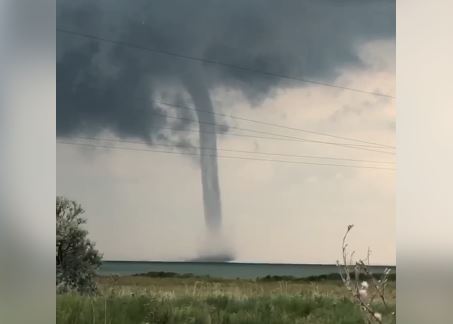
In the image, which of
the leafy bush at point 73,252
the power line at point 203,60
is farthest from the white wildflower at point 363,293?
the leafy bush at point 73,252

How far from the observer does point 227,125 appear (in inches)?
121

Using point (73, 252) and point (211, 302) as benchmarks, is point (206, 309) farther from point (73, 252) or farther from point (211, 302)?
point (73, 252)

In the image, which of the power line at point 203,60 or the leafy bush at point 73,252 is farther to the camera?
the leafy bush at point 73,252

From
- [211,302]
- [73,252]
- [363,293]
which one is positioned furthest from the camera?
[73,252]

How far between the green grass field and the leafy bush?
5 cm

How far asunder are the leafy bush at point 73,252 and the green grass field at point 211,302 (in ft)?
0.18

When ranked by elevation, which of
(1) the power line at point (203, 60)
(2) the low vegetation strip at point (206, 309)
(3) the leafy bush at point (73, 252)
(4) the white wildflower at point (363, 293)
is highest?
(1) the power line at point (203, 60)

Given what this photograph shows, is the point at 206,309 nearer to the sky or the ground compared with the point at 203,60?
nearer to the ground

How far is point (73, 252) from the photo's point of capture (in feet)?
10.5

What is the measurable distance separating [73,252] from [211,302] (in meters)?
0.66

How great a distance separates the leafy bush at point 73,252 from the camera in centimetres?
317

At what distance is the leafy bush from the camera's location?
3.17 m

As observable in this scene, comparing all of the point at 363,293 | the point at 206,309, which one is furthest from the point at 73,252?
the point at 363,293

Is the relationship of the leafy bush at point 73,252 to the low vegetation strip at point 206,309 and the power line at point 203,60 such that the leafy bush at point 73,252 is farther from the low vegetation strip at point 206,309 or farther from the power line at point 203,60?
the power line at point 203,60
